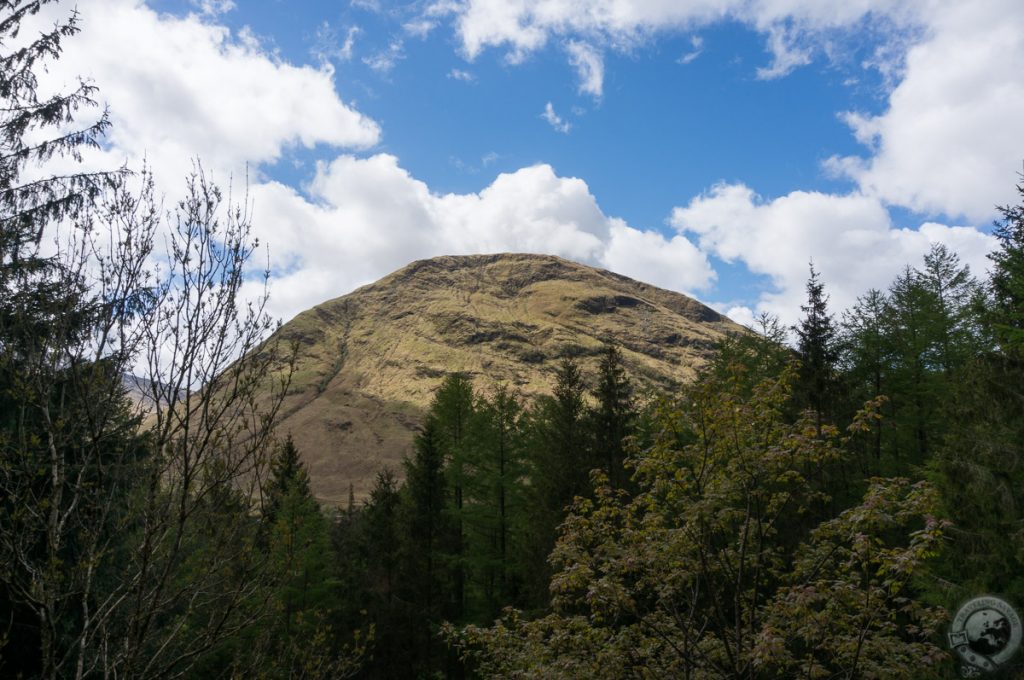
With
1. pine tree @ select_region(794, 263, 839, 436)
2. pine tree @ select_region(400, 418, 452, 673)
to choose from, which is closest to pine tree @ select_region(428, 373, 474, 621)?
pine tree @ select_region(400, 418, 452, 673)

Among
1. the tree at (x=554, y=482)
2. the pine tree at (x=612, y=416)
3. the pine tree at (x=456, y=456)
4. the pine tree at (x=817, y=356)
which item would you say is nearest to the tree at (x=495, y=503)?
the pine tree at (x=456, y=456)

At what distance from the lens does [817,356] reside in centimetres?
2127

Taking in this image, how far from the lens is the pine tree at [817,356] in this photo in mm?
20406

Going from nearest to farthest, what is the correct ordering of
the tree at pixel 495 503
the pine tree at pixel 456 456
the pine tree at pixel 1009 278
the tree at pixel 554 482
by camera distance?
the pine tree at pixel 1009 278, the tree at pixel 554 482, the tree at pixel 495 503, the pine tree at pixel 456 456

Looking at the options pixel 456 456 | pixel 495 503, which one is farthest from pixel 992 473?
pixel 456 456

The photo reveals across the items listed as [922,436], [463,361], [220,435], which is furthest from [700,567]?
[463,361]

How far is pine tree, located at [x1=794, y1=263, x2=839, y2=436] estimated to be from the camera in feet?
66.9

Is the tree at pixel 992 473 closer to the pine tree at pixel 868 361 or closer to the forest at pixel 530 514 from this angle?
the forest at pixel 530 514

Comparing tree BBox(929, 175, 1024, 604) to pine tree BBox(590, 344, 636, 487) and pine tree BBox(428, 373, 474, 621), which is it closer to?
pine tree BBox(590, 344, 636, 487)

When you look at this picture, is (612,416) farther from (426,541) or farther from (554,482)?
(426,541)

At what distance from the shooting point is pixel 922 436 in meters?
23.8

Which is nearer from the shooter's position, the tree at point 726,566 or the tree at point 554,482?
the tree at point 726,566

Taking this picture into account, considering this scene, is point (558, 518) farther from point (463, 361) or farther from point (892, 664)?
point (463, 361)

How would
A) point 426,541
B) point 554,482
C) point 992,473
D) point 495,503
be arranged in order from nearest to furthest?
1. point 992,473
2. point 554,482
3. point 495,503
4. point 426,541
